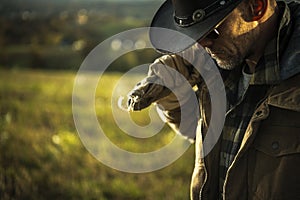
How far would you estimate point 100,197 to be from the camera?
4.20m

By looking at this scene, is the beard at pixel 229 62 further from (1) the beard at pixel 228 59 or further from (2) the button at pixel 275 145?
(2) the button at pixel 275 145

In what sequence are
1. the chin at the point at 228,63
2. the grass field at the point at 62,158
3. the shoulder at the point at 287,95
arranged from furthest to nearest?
the grass field at the point at 62,158 → the chin at the point at 228,63 → the shoulder at the point at 287,95

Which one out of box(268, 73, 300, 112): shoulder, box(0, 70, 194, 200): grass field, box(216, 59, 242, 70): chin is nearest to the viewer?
box(268, 73, 300, 112): shoulder

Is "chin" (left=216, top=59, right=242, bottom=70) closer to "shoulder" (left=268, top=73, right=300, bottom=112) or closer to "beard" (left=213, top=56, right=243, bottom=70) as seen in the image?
"beard" (left=213, top=56, right=243, bottom=70)

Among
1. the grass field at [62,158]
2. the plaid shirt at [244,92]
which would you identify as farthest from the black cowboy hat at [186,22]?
the grass field at [62,158]

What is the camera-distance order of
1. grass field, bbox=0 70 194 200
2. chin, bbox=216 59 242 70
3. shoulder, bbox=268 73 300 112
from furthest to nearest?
grass field, bbox=0 70 194 200 → chin, bbox=216 59 242 70 → shoulder, bbox=268 73 300 112

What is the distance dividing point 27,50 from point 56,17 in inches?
24.8

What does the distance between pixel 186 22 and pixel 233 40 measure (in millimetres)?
169

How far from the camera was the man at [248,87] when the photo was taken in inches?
69.4

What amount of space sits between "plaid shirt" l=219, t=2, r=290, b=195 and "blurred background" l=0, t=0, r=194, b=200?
2.27m

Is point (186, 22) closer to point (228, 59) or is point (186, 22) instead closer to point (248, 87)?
point (228, 59)

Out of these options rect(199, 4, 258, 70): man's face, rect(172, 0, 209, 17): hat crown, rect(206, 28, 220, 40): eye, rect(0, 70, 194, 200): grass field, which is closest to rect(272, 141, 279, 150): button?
rect(199, 4, 258, 70): man's face

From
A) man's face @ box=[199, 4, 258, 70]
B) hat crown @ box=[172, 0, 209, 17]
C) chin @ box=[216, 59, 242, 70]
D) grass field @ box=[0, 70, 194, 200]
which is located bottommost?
grass field @ box=[0, 70, 194, 200]

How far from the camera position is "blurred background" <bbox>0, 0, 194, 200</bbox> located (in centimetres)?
435
